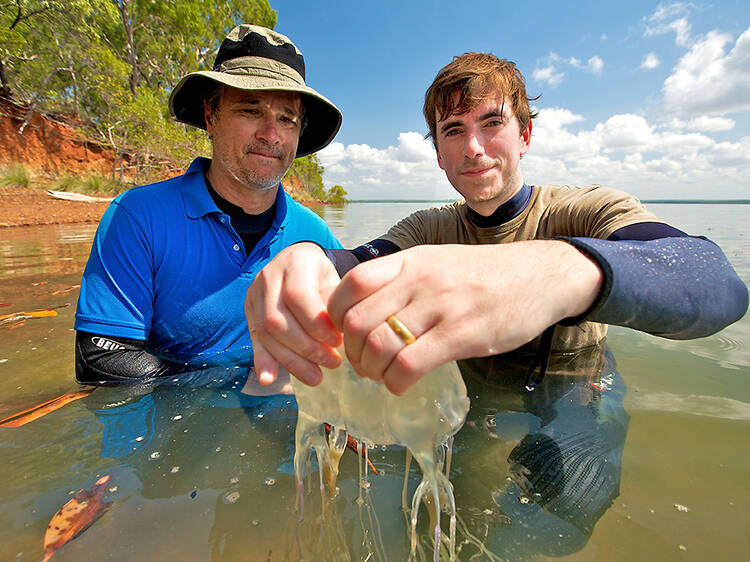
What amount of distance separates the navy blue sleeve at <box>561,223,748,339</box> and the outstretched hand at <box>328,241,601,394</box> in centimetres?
24

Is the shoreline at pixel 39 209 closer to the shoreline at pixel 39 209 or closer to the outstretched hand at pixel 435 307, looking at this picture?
the shoreline at pixel 39 209

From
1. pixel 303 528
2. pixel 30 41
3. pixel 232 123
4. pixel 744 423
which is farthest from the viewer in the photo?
pixel 30 41

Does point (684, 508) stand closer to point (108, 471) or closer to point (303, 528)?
point (303, 528)

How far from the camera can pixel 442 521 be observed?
1384mm

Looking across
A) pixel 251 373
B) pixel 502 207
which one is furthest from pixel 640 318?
pixel 251 373

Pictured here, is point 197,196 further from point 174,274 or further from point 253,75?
point 253,75

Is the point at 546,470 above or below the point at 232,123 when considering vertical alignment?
below

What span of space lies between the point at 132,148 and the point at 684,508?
23.8 meters

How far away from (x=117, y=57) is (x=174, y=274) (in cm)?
2356

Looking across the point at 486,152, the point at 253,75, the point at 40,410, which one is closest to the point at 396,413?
the point at 486,152

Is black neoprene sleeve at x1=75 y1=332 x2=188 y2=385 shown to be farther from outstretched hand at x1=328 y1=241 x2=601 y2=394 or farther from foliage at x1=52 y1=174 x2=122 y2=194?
foliage at x1=52 y1=174 x2=122 y2=194

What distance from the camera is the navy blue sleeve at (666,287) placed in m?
1.00

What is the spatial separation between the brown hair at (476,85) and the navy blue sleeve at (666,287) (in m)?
1.48

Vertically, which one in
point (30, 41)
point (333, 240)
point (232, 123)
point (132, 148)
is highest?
point (30, 41)
